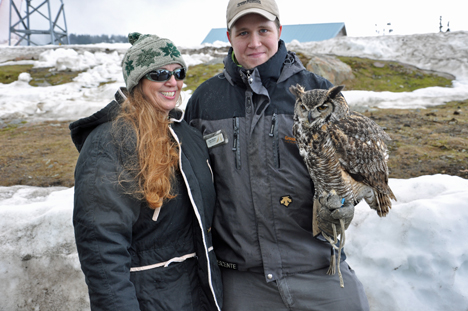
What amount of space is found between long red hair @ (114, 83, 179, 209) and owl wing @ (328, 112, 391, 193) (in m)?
1.06

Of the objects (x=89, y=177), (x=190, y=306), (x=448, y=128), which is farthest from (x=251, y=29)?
(x=448, y=128)

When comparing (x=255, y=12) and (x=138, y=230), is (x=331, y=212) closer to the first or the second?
(x=138, y=230)

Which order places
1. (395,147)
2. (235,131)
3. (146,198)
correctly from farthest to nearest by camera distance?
1. (395,147)
2. (235,131)
3. (146,198)

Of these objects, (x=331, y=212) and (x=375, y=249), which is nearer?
(x=331, y=212)

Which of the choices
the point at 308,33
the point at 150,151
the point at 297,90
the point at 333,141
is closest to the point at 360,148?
→ the point at 333,141

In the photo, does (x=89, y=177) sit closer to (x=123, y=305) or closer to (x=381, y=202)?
(x=123, y=305)

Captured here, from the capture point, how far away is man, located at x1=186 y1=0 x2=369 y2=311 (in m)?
2.00

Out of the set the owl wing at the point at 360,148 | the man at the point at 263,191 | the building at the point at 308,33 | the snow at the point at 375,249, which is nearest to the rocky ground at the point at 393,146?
the snow at the point at 375,249

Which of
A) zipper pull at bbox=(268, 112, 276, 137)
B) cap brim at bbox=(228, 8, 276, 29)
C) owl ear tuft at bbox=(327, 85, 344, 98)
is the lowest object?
zipper pull at bbox=(268, 112, 276, 137)

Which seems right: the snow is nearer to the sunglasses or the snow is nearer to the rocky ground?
the rocky ground

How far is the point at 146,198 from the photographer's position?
1.63 meters

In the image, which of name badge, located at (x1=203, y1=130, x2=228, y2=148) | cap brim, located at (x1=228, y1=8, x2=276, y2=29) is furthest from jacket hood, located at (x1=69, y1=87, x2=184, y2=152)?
cap brim, located at (x1=228, y1=8, x2=276, y2=29)

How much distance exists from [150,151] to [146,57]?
62 cm

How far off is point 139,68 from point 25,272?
2.82 m
